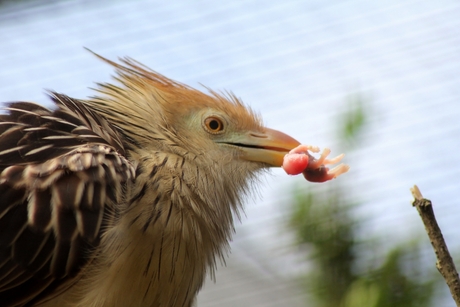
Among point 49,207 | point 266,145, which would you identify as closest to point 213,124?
point 266,145

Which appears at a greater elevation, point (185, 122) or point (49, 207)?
point (185, 122)

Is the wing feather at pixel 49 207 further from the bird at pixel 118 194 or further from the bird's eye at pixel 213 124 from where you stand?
the bird's eye at pixel 213 124

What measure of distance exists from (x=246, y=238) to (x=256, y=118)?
4.15ft

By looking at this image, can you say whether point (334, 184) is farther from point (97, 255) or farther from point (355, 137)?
point (97, 255)

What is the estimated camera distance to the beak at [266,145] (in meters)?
3.71

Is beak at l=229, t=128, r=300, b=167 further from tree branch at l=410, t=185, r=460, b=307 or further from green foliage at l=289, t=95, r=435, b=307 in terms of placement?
tree branch at l=410, t=185, r=460, b=307

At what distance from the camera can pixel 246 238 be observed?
489 centimetres

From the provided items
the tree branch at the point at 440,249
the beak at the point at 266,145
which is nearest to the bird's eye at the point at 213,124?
the beak at the point at 266,145

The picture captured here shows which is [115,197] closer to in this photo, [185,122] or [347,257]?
[185,122]

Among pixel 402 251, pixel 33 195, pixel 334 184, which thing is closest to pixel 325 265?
pixel 402 251

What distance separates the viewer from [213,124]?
3799mm

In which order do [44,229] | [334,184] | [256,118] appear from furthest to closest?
[334,184] < [256,118] < [44,229]

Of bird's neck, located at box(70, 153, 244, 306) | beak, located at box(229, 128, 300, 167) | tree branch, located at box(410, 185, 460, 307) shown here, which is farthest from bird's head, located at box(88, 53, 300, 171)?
tree branch, located at box(410, 185, 460, 307)

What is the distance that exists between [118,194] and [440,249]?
1427mm
